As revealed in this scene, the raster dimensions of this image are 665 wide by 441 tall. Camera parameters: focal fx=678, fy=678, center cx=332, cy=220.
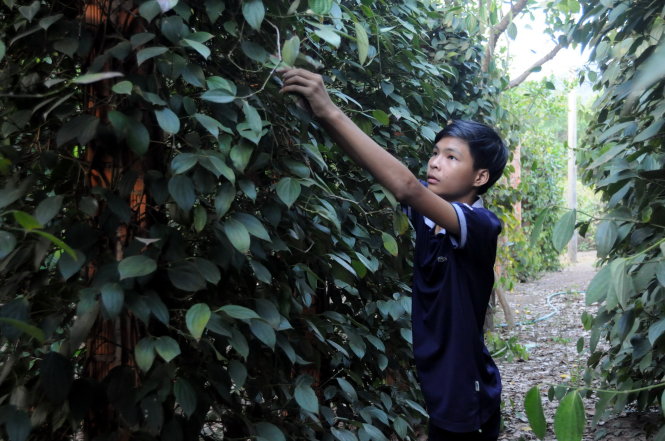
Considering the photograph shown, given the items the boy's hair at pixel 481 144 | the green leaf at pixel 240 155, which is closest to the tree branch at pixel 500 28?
the boy's hair at pixel 481 144

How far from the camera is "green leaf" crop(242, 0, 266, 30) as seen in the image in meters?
1.31

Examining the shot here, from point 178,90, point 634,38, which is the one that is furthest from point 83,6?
point 634,38

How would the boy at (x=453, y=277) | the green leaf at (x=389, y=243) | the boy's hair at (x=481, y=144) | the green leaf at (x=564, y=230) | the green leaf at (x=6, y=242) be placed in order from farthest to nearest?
1. the boy's hair at (x=481, y=144)
2. the green leaf at (x=389, y=243)
3. the boy at (x=453, y=277)
4. the green leaf at (x=564, y=230)
5. the green leaf at (x=6, y=242)

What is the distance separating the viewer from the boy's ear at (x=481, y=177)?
209cm

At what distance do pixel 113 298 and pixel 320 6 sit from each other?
75 cm

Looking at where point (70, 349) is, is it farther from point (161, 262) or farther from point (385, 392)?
point (385, 392)

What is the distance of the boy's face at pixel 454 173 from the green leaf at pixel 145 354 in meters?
1.11

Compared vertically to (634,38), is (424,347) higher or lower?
lower

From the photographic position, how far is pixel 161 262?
4.16 ft

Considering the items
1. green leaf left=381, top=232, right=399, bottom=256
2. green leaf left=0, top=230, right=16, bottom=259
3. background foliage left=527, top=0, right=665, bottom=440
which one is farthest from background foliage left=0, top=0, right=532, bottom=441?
background foliage left=527, top=0, right=665, bottom=440

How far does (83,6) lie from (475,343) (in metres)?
1.32

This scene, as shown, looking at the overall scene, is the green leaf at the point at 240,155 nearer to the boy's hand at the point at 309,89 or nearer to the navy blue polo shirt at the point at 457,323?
the boy's hand at the point at 309,89

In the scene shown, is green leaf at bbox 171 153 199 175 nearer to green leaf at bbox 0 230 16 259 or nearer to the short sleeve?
green leaf at bbox 0 230 16 259

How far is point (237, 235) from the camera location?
125 centimetres
